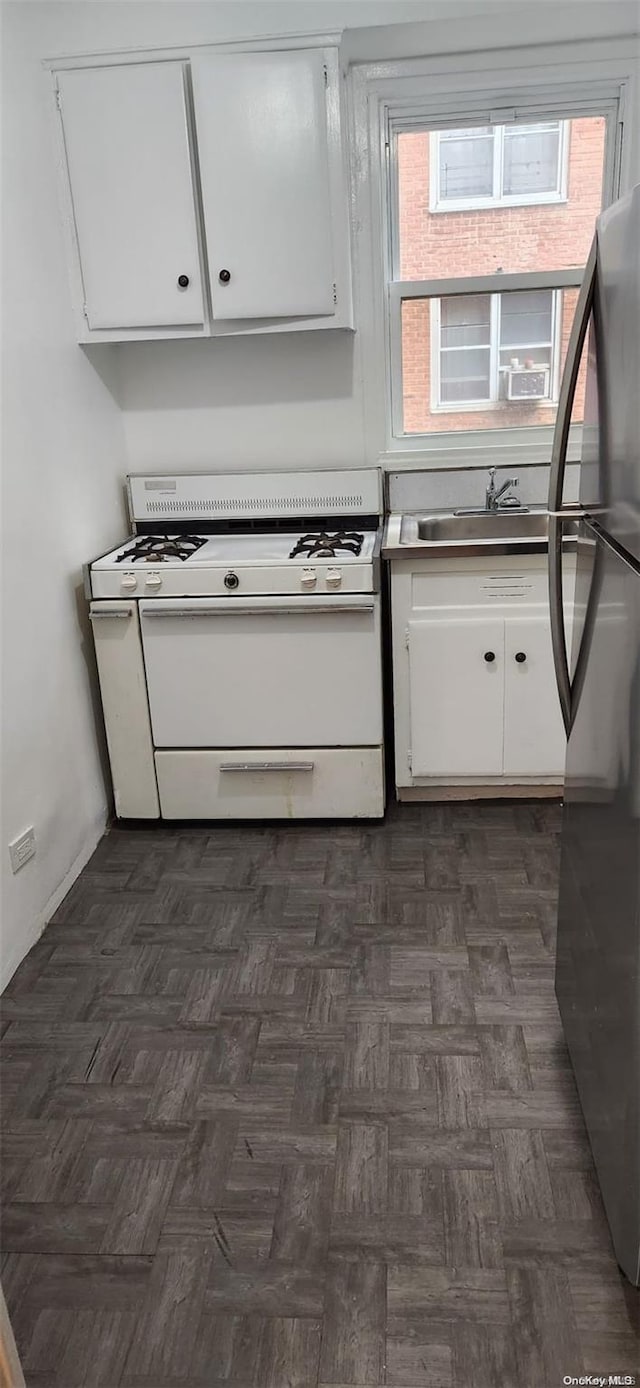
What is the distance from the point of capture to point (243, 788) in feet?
9.56

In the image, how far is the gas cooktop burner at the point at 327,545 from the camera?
110 inches

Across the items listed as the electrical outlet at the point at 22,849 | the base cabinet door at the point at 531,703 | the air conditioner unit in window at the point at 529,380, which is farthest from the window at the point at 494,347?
the electrical outlet at the point at 22,849

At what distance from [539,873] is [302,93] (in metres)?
2.26

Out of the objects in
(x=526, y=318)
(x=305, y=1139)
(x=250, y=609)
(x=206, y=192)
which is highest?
(x=206, y=192)

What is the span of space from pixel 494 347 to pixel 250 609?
1270mm

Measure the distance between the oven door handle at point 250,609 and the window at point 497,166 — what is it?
140 cm

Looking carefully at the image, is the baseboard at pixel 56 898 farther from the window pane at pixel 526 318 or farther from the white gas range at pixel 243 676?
the window pane at pixel 526 318

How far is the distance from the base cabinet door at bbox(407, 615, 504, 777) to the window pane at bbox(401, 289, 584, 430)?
83 cm

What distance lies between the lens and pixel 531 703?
9.32 ft

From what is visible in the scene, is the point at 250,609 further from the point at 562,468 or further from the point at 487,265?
the point at 487,265

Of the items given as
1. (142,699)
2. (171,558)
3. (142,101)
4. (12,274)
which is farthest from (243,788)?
(142,101)

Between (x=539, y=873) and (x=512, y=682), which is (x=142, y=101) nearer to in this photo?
A: (x=512, y=682)

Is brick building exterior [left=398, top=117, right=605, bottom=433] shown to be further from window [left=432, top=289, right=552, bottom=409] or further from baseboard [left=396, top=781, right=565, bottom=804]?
baseboard [left=396, top=781, right=565, bottom=804]

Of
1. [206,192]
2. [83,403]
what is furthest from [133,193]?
[83,403]
